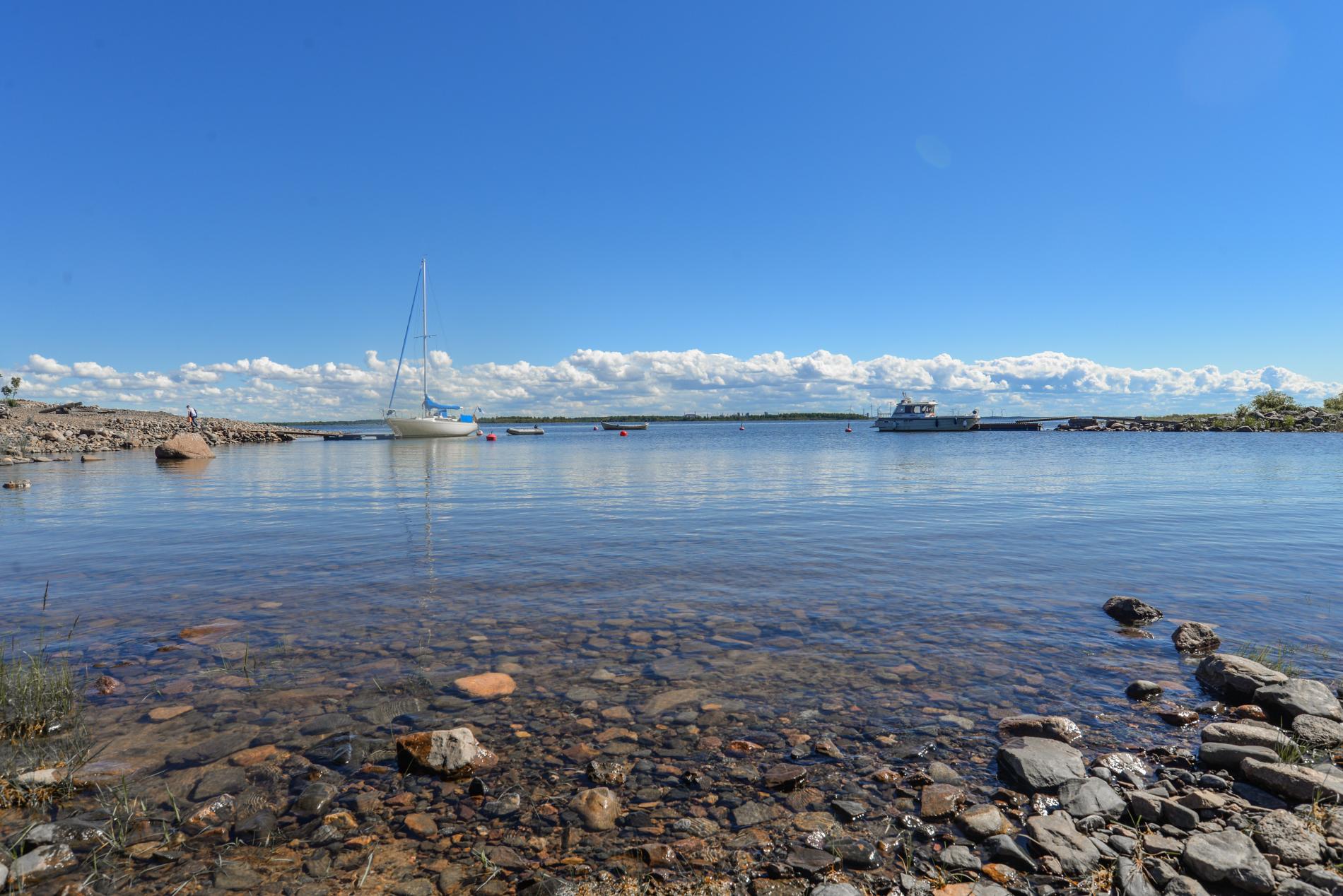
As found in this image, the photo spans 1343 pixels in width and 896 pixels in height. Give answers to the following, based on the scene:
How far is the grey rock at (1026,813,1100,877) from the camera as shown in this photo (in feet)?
14.9

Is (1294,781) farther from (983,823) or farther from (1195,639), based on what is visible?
(1195,639)

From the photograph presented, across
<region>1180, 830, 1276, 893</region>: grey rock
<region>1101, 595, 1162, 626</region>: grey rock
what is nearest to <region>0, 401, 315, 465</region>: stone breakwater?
<region>1101, 595, 1162, 626</region>: grey rock

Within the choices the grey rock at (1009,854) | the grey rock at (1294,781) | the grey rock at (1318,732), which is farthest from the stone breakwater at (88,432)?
the grey rock at (1318,732)

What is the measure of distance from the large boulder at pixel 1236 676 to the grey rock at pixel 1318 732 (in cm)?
71

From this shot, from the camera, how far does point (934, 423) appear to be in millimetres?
132375

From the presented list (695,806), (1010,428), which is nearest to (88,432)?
(695,806)

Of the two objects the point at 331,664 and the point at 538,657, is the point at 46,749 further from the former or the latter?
the point at 538,657

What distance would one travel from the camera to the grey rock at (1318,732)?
6281 mm

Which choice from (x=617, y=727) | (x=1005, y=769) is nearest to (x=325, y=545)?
(x=617, y=727)

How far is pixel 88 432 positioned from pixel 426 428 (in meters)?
38.7

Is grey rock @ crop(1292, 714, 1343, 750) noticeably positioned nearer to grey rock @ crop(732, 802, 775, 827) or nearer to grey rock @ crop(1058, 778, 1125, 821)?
grey rock @ crop(1058, 778, 1125, 821)

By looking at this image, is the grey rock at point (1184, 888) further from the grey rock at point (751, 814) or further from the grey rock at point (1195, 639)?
the grey rock at point (1195, 639)

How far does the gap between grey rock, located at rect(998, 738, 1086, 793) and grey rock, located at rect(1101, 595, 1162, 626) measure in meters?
5.45

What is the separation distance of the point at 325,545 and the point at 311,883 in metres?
14.0
